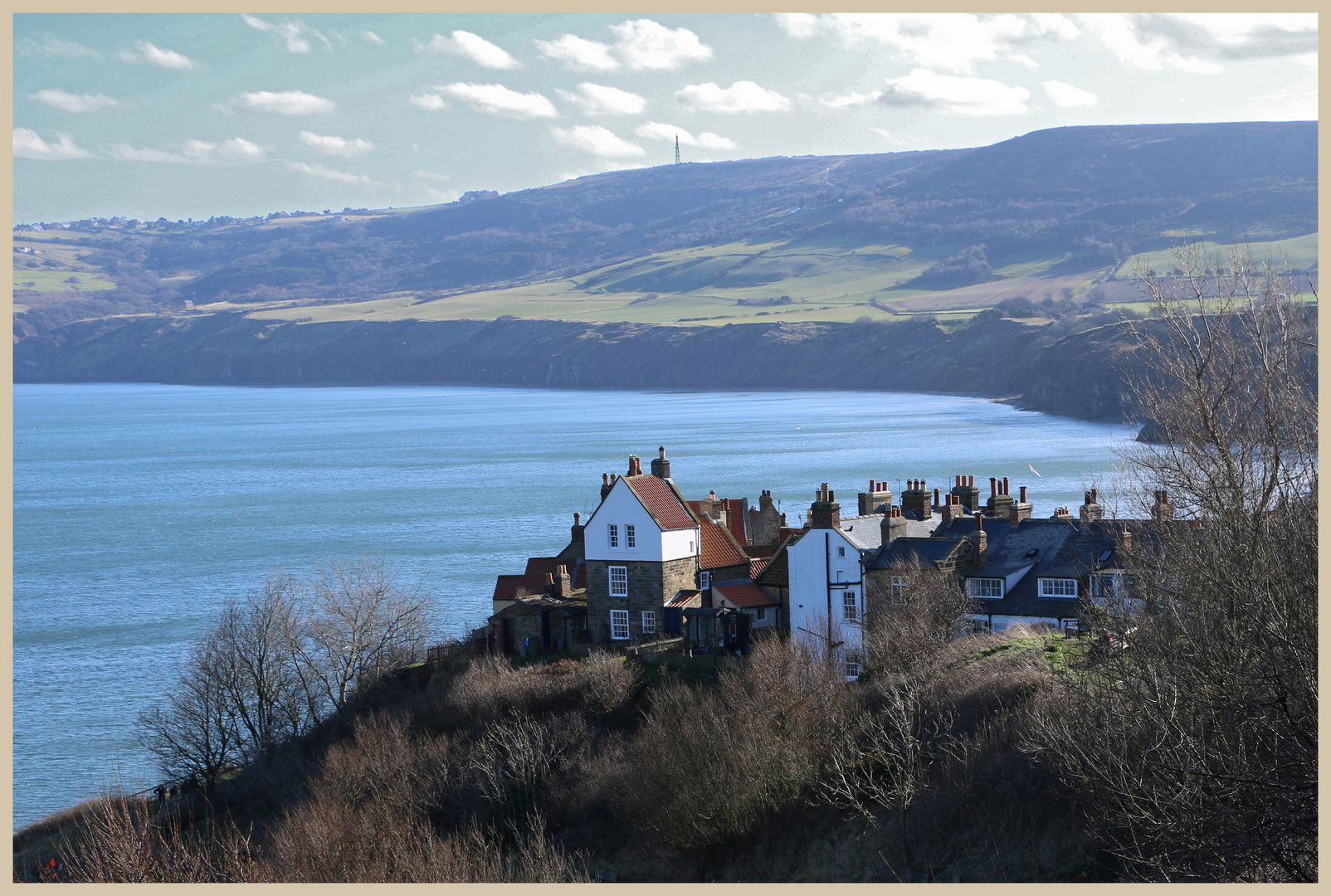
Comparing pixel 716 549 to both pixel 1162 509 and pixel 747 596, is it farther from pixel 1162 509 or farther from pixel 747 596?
pixel 1162 509

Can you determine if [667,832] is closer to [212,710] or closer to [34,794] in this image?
[212,710]

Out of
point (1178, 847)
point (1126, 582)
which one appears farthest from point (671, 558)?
point (1178, 847)

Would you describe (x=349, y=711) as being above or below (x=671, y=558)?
below

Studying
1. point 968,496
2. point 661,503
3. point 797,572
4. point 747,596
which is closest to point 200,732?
point 661,503

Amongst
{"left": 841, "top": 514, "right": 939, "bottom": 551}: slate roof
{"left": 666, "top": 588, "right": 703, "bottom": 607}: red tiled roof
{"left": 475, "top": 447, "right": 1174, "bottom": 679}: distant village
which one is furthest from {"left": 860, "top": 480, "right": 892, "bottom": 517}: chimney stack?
{"left": 666, "top": 588, "right": 703, "bottom": 607}: red tiled roof

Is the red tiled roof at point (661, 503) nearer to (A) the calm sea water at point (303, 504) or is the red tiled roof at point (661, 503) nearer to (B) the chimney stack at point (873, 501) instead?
(B) the chimney stack at point (873, 501)

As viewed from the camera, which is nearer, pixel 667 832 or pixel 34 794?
pixel 667 832

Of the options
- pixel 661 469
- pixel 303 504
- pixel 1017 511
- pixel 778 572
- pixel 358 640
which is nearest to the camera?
pixel 778 572
